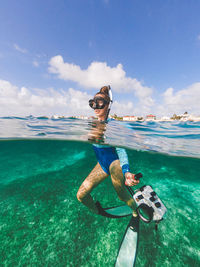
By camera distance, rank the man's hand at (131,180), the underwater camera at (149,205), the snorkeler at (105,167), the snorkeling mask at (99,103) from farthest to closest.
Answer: the snorkeling mask at (99,103) → the underwater camera at (149,205) → the snorkeler at (105,167) → the man's hand at (131,180)

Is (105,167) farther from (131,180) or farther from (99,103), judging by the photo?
(99,103)

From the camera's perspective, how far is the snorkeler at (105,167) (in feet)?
8.78

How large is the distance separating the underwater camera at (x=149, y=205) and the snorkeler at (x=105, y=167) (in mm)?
323

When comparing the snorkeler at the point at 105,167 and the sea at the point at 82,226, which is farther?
the sea at the point at 82,226

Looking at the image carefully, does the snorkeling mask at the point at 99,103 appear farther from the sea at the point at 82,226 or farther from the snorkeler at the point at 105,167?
A: the sea at the point at 82,226

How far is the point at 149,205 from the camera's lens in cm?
333

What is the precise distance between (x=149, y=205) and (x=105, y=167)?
1980 millimetres

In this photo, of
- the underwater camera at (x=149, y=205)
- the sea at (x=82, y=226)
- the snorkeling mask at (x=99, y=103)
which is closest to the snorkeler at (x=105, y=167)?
the snorkeling mask at (x=99, y=103)

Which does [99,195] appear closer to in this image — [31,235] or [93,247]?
[93,247]

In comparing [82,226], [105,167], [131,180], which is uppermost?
[131,180]

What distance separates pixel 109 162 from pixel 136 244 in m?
3.20

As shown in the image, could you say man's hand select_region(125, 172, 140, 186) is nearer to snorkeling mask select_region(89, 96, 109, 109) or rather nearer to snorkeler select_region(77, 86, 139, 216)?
snorkeler select_region(77, 86, 139, 216)

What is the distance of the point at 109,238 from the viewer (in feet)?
12.8

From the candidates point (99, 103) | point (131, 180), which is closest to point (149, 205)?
point (131, 180)
